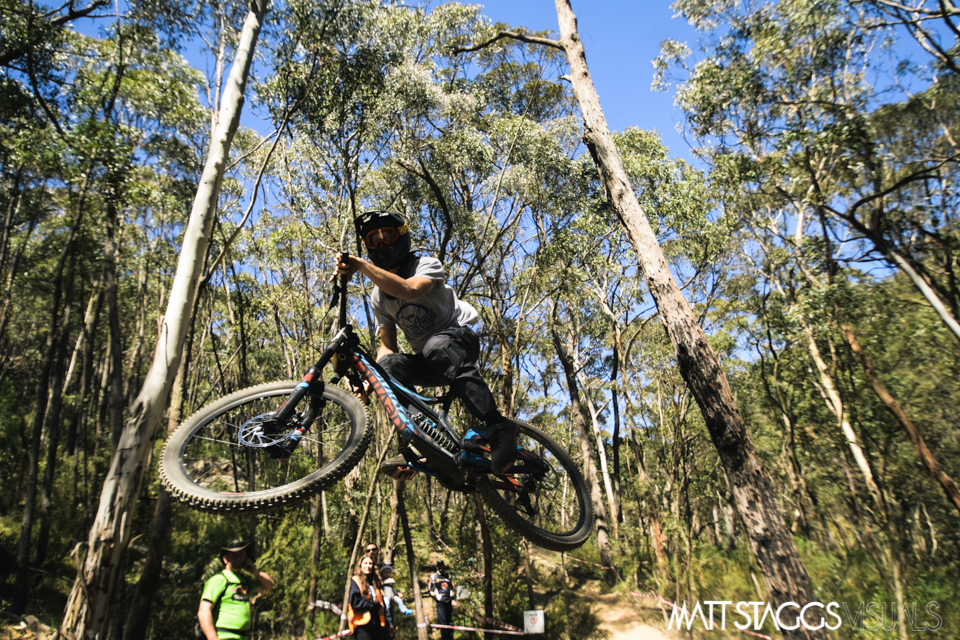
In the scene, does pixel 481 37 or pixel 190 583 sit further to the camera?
pixel 481 37

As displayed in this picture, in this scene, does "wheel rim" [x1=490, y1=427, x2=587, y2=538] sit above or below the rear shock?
below

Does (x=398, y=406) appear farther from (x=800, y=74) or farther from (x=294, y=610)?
(x=800, y=74)

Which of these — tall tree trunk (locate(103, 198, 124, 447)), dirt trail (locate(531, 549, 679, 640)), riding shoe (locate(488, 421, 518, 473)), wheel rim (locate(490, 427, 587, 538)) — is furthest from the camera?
dirt trail (locate(531, 549, 679, 640))

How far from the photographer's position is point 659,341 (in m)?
17.3

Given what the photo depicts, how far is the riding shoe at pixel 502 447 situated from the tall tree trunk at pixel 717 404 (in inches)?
67.2

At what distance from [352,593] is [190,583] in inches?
230

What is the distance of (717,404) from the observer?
12.4 ft

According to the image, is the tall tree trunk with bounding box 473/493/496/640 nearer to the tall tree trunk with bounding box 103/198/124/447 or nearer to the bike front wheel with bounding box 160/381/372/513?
the bike front wheel with bounding box 160/381/372/513

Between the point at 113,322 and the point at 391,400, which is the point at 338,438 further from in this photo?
the point at 113,322

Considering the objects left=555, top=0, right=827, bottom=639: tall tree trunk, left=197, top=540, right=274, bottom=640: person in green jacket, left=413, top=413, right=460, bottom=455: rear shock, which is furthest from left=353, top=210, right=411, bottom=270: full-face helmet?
left=197, top=540, right=274, bottom=640: person in green jacket

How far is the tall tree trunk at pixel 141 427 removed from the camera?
2729 mm

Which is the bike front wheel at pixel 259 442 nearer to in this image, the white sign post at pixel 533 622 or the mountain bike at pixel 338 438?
the mountain bike at pixel 338 438

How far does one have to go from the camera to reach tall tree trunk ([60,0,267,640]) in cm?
273

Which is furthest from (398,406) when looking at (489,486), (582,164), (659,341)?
(659,341)
